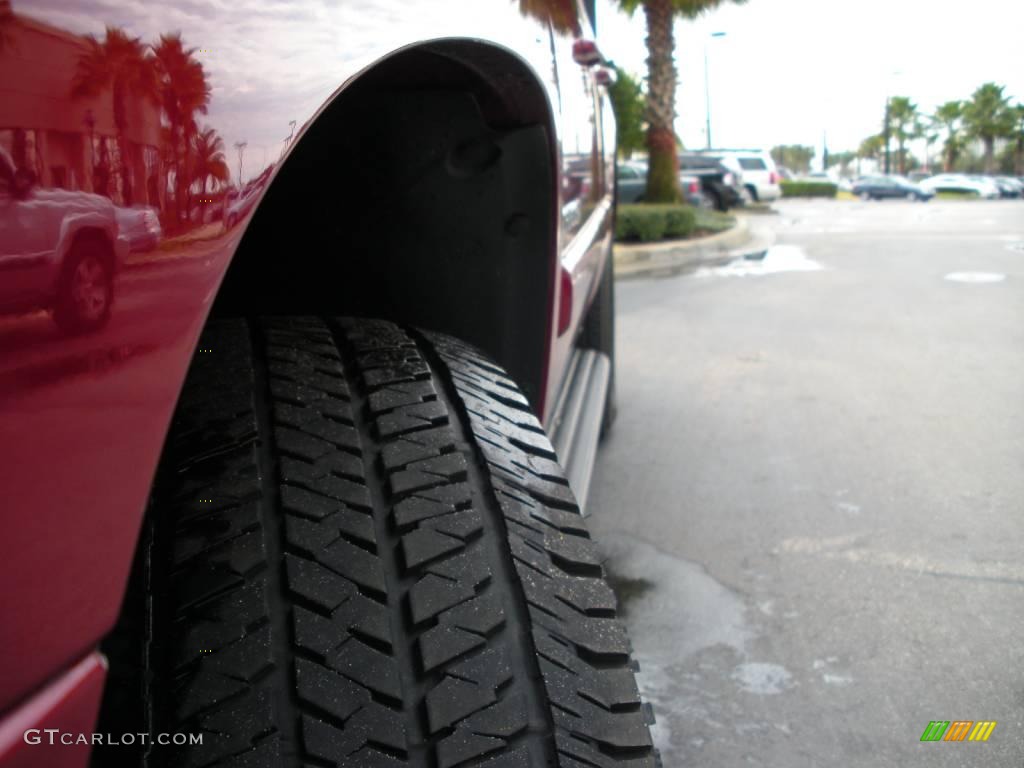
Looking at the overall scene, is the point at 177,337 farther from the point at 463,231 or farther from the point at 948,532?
the point at 948,532

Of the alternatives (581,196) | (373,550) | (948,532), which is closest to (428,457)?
(373,550)

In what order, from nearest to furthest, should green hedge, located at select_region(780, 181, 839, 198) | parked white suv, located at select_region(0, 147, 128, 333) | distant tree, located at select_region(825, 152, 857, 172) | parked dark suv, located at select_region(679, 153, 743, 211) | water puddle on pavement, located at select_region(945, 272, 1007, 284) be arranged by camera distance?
parked white suv, located at select_region(0, 147, 128, 333)
water puddle on pavement, located at select_region(945, 272, 1007, 284)
parked dark suv, located at select_region(679, 153, 743, 211)
green hedge, located at select_region(780, 181, 839, 198)
distant tree, located at select_region(825, 152, 857, 172)

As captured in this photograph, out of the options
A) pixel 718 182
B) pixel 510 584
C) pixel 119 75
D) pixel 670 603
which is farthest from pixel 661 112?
pixel 119 75

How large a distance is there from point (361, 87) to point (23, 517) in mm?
1123

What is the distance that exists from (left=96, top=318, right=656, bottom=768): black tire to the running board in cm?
93

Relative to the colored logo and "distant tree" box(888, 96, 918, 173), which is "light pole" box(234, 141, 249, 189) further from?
"distant tree" box(888, 96, 918, 173)

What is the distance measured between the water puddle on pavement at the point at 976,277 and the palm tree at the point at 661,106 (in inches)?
313

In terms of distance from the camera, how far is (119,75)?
0.75 meters

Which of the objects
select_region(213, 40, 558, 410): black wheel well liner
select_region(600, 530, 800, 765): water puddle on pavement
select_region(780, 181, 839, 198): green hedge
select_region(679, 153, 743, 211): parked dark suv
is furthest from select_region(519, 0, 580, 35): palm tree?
select_region(780, 181, 839, 198): green hedge

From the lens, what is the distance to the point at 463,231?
1.92m

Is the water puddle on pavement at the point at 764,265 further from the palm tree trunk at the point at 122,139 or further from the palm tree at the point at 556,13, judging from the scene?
the palm tree trunk at the point at 122,139

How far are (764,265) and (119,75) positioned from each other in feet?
40.1

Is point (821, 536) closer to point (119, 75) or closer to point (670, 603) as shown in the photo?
point (670, 603)

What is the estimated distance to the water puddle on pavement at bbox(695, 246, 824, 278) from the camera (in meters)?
11.6
